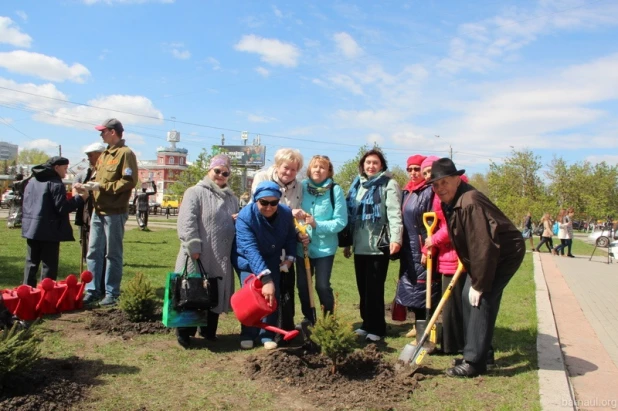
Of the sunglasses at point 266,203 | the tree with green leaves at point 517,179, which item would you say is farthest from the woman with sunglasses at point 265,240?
the tree with green leaves at point 517,179

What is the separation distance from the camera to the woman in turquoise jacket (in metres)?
4.93

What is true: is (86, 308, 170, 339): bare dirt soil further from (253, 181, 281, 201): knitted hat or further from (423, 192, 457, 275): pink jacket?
(423, 192, 457, 275): pink jacket

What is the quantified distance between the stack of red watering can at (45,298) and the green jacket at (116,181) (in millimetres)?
810

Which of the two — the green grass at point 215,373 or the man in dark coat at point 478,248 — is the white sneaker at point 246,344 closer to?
the green grass at point 215,373

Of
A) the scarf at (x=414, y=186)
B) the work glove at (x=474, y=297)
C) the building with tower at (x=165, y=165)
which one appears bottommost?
the work glove at (x=474, y=297)

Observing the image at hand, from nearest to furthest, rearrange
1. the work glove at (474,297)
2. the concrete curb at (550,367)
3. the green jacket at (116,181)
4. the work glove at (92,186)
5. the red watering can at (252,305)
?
the concrete curb at (550,367), the work glove at (474,297), the red watering can at (252,305), the work glove at (92,186), the green jacket at (116,181)

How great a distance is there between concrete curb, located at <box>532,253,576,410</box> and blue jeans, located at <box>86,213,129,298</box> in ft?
15.2

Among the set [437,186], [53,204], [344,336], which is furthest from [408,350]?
[53,204]

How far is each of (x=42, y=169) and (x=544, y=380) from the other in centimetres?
564

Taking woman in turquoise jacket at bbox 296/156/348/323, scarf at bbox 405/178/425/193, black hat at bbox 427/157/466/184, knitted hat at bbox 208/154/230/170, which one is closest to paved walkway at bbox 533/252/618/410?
black hat at bbox 427/157/466/184

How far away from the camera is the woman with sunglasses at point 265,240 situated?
443 centimetres

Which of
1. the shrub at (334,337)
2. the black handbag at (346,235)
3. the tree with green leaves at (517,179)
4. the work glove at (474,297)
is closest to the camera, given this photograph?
the shrub at (334,337)

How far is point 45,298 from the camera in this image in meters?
5.36

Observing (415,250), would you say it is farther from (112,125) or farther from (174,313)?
(112,125)
